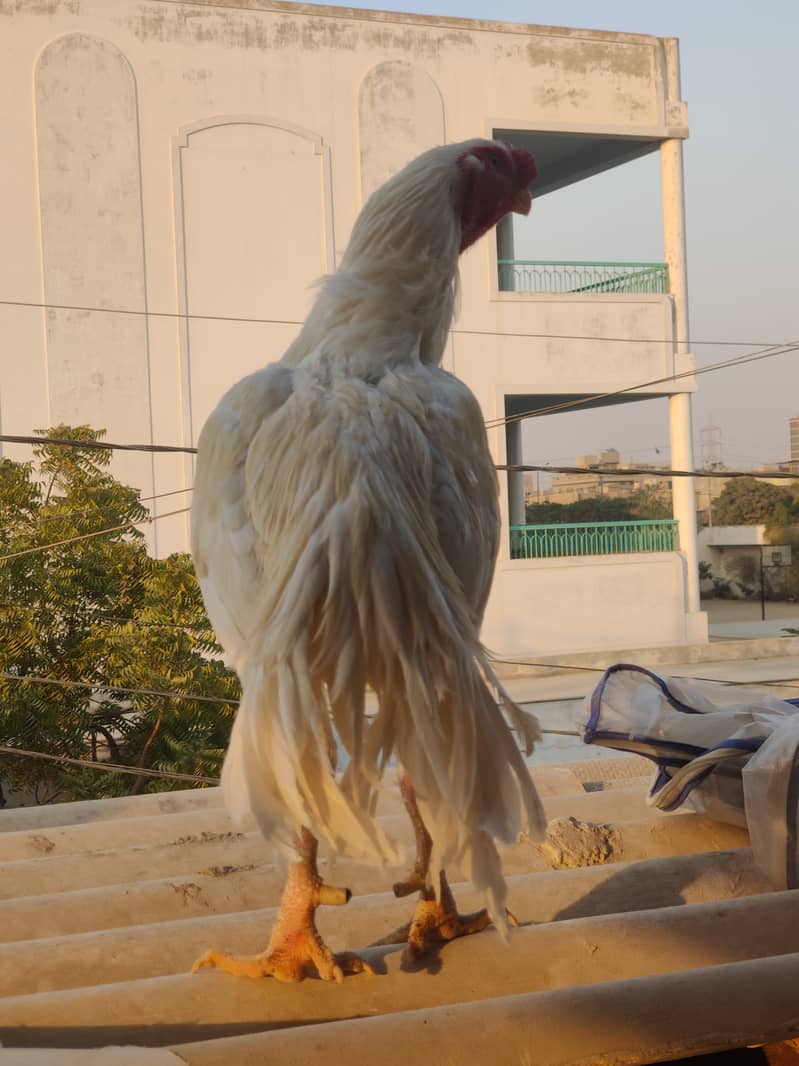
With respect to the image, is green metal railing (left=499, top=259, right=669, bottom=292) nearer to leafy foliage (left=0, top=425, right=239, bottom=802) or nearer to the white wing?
leafy foliage (left=0, top=425, right=239, bottom=802)

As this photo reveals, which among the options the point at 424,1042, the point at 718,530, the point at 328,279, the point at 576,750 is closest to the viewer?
the point at 424,1042

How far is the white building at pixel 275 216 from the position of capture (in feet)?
43.2

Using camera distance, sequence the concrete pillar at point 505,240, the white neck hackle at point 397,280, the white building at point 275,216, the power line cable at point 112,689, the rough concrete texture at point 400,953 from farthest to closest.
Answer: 1. the concrete pillar at point 505,240
2. the white building at point 275,216
3. the power line cable at point 112,689
4. the white neck hackle at point 397,280
5. the rough concrete texture at point 400,953

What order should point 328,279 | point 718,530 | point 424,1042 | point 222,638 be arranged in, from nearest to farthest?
1. point 424,1042
2. point 222,638
3. point 328,279
4. point 718,530

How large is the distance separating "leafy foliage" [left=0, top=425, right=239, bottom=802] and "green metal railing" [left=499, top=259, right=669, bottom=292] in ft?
27.5

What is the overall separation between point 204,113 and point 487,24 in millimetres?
3911

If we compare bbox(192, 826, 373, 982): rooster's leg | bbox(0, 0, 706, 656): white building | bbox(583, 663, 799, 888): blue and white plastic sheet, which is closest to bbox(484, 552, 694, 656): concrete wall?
bbox(0, 0, 706, 656): white building

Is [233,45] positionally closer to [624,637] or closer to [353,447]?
[624,637]

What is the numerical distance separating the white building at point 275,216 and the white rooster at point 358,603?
11115mm

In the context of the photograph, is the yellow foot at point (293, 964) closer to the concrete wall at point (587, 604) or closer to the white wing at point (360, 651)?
the white wing at point (360, 651)

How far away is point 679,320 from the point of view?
15023mm

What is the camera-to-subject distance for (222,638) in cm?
238

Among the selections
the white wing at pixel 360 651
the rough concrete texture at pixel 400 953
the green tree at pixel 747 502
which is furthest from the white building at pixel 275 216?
the green tree at pixel 747 502

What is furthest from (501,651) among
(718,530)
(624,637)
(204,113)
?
→ (718,530)
